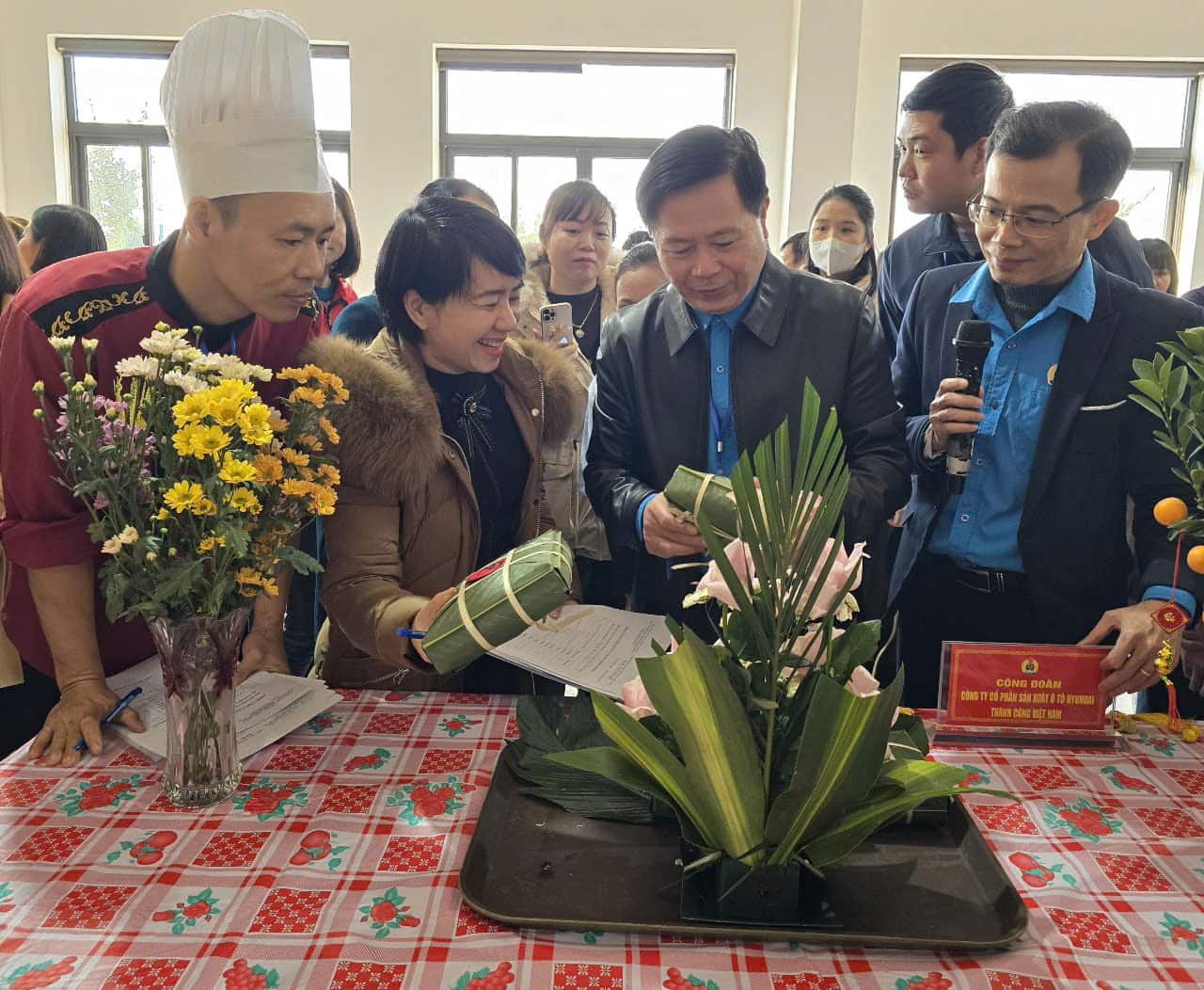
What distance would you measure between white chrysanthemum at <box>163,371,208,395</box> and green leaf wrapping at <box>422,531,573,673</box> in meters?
0.33

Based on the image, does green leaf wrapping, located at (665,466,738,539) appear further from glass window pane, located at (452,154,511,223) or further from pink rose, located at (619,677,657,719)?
glass window pane, located at (452,154,511,223)

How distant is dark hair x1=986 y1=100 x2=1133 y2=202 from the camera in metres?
Result: 1.44

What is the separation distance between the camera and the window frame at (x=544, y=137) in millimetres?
6168

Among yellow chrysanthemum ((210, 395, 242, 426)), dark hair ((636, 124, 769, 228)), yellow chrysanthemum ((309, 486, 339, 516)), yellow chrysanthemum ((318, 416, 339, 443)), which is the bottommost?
yellow chrysanthemum ((309, 486, 339, 516))

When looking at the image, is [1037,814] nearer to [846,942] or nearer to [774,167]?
[846,942]

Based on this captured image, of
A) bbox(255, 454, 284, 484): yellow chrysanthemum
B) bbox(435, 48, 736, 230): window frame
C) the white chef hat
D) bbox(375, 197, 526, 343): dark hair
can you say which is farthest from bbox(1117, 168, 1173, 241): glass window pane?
bbox(255, 454, 284, 484): yellow chrysanthemum

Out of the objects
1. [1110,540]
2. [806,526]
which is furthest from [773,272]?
[806,526]

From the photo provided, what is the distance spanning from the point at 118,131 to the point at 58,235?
464 cm

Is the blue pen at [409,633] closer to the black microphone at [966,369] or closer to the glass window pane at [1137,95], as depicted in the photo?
the black microphone at [966,369]

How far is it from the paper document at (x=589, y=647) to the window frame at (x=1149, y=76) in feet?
17.7

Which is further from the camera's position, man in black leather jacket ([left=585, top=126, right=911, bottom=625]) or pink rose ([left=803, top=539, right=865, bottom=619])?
man in black leather jacket ([left=585, top=126, right=911, bottom=625])

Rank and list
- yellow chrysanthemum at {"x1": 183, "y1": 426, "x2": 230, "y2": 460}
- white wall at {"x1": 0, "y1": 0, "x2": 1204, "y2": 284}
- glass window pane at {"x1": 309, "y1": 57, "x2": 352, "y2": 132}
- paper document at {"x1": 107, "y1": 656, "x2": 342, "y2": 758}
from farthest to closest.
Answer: glass window pane at {"x1": 309, "y1": 57, "x2": 352, "y2": 132} → white wall at {"x1": 0, "y1": 0, "x2": 1204, "y2": 284} → paper document at {"x1": 107, "y1": 656, "x2": 342, "y2": 758} → yellow chrysanthemum at {"x1": 183, "y1": 426, "x2": 230, "y2": 460}

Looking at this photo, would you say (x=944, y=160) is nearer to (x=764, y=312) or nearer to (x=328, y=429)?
(x=764, y=312)

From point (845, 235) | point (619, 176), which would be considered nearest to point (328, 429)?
point (845, 235)
